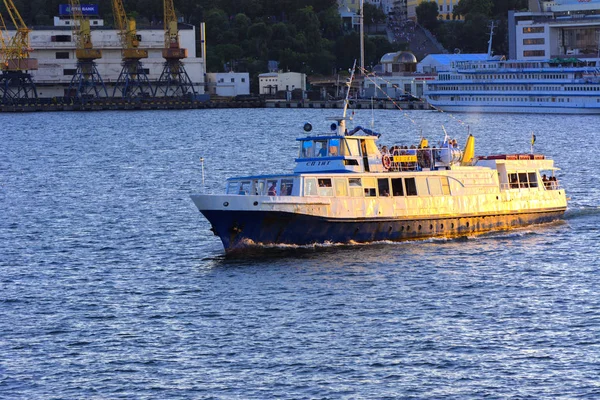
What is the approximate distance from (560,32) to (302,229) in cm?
14901

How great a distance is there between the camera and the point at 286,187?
180ft

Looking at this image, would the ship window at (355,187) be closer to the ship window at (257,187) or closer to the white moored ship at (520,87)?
the ship window at (257,187)

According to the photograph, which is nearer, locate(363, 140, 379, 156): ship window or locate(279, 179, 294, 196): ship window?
locate(279, 179, 294, 196): ship window

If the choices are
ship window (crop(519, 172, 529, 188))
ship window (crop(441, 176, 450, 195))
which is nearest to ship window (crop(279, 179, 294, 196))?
ship window (crop(441, 176, 450, 195))

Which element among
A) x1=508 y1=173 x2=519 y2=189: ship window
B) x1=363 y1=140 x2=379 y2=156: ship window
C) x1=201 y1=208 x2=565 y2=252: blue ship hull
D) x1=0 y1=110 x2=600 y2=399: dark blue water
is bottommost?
x1=0 y1=110 x2=600 y2=399: dark blue water

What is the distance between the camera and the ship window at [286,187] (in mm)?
54562

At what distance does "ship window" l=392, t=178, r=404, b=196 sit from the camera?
2239 inches

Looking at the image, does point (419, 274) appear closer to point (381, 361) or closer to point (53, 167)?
point (381, 361)

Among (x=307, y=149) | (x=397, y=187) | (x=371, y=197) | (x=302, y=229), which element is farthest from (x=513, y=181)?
(x=302, y=229)

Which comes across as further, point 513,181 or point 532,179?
point 532,179

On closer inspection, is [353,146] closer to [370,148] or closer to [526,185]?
A: [370,148]

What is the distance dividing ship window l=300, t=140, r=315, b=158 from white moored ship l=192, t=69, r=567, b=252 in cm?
4

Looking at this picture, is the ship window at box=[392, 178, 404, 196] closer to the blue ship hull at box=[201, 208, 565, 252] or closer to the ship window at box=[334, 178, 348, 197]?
the blue ship hull at box=[201, 208, 565, 252]

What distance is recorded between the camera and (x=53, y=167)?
336 ft
